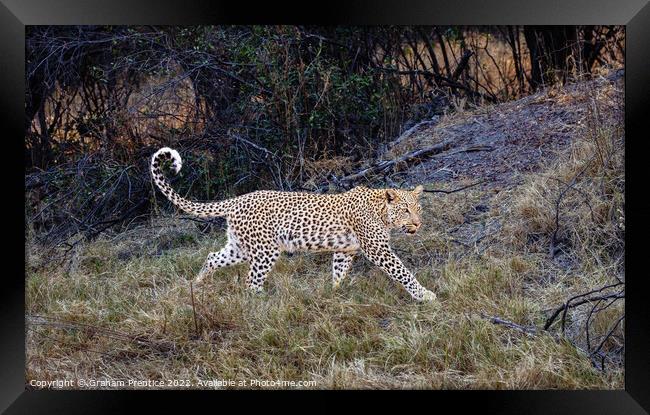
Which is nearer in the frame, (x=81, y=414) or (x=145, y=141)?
(x=81, y=414)

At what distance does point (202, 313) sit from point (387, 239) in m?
1.58

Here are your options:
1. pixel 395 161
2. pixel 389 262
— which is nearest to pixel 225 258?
pixel 389 262

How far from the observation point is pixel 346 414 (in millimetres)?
5812

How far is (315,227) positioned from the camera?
635cm

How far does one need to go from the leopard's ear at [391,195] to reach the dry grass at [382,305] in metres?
0.33

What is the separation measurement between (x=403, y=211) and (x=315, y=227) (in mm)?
722

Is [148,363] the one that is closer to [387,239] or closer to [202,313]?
[202,313]

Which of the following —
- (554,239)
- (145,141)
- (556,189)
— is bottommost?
Answer: (554,239)

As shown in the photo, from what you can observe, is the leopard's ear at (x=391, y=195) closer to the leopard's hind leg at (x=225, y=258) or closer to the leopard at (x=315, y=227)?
the leopard at (x=315, y=227)

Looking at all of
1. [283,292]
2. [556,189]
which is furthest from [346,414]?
[556,189]

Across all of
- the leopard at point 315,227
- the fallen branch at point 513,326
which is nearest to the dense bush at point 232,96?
the leopard at point 315,227

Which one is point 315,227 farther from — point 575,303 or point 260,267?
point 575,303

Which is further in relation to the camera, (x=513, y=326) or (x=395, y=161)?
(x=395, y=161)
